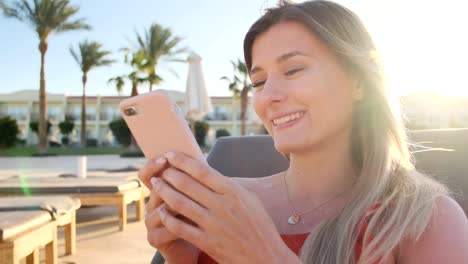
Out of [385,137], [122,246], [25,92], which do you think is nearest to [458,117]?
[122,246]

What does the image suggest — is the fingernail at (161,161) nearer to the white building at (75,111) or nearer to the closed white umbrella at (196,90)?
the closed white umbrella at (196,90)

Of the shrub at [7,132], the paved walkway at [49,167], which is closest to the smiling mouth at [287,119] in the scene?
the paved walkway at [49,167]

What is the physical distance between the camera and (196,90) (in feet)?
53.0

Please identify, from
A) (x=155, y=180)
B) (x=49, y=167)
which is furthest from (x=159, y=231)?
(x=49, y=167)

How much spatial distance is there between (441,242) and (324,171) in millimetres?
531

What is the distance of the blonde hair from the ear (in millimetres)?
11

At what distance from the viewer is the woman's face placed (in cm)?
153

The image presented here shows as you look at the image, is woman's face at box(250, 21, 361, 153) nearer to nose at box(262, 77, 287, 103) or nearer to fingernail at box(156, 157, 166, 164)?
nose at box(262, 77, 287, 103)

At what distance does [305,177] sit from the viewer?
5.81ft

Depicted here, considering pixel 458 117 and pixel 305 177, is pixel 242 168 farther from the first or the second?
pixel 458 117

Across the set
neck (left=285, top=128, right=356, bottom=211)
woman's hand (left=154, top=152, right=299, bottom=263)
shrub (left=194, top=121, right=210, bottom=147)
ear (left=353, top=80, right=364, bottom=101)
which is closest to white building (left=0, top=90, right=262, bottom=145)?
shrub (left=194, top=121, right=210, bottom=147)

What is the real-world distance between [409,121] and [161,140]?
1.15m

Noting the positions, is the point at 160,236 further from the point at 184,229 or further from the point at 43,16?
the point at 43,16

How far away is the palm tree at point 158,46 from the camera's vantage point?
1189 inches
